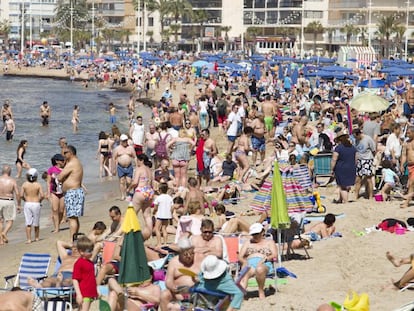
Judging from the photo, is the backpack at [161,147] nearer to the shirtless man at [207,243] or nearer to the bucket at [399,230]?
the bucket at [399,230]

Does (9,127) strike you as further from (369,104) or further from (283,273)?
(283,273)

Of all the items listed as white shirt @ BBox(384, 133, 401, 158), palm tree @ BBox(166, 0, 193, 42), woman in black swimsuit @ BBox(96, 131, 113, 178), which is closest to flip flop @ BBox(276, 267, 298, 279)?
white shirt @ BBox(384, 133, 401, 158)

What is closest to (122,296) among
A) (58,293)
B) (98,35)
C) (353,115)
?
(58,293)

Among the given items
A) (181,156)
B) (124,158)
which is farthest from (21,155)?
(181,156)

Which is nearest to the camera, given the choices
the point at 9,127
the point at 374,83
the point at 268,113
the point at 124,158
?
the point at 124,158

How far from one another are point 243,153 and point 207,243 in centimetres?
823

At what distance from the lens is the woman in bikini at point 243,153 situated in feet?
57.5

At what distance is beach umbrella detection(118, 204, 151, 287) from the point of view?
8.94 meters

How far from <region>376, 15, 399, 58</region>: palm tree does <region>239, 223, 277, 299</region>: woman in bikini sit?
6183cm

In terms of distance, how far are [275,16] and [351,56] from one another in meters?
36.4

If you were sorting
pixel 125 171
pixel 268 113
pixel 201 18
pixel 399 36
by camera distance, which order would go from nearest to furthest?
pixel 125 171
pixel 268 113
pixel 399 36
pixel 201 18

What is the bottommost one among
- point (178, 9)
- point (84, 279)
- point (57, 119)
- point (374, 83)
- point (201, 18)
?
point (57, 119)

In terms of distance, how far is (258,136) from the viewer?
774 inches

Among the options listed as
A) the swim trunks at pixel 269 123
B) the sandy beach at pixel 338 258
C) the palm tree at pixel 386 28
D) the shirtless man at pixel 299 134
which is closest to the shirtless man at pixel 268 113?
the swim trunks at pixel 269 123
